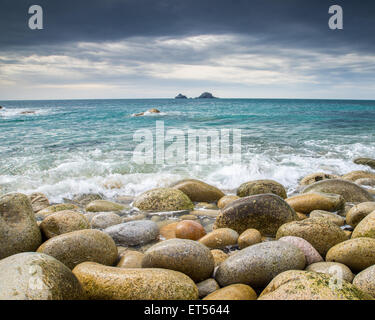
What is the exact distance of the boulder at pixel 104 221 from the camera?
4633mm

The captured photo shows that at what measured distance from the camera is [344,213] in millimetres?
5109

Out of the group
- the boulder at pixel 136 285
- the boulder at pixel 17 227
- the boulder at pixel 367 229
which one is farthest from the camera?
the boulder at pixel 367 229

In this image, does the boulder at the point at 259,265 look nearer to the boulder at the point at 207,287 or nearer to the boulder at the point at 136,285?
the boulder at the point at 207,287

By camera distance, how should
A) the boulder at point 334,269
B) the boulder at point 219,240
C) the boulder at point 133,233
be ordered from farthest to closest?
the boulder at point 133,233, the boulder at point 219,240, the boulder at point 334,269

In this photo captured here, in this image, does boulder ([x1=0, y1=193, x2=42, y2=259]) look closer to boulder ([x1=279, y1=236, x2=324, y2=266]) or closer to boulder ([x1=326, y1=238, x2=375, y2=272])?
boulder ([x1=279, y1=236, x2=324, y2=266])

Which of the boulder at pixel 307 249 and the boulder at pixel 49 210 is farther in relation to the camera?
the boulder at pixel 49 210

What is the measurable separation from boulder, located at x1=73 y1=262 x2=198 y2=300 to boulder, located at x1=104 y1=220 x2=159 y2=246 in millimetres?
1418

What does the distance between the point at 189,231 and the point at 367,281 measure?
2284 mm

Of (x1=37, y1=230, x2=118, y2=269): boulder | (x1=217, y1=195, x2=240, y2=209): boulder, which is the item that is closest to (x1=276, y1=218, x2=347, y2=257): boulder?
(x1=217, y1=195, x2=240, y2=209): boulder

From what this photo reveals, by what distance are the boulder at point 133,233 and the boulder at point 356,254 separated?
2432mm

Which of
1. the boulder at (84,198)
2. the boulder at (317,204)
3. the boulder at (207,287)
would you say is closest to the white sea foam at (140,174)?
the boulder at (84,198)

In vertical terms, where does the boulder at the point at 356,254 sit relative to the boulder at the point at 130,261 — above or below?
above

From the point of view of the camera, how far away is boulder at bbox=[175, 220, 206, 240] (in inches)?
164
